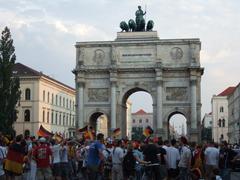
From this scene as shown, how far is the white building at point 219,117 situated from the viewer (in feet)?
401

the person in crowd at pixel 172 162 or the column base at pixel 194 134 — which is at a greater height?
the column base at pixel 194 134

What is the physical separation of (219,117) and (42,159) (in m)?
109

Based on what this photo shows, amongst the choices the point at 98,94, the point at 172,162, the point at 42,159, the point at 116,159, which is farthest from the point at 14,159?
the point at 98,94

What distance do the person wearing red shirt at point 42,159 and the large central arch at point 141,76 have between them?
36.9m

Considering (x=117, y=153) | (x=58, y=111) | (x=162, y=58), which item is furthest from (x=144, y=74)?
(x=117, y=153)

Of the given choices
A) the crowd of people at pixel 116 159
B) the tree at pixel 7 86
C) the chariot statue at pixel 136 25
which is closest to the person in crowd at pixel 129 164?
the crowd of people at pixel 116 159

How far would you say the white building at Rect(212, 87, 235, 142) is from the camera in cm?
12231

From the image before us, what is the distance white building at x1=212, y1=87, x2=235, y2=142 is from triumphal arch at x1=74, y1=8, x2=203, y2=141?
68492 mm

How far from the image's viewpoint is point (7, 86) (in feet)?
172

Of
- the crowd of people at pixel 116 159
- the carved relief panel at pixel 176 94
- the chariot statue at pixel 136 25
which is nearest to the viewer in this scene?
the crowd of people at pixel 116 159

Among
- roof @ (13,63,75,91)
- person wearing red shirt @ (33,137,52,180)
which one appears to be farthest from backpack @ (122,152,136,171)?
roof @ (13,63,75,91)

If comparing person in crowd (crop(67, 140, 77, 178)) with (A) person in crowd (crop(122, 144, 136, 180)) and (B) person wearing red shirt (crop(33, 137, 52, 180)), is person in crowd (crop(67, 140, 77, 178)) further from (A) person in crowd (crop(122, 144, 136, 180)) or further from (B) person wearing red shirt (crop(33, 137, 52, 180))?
(A) person in crowd (crop(122, 144, 136, 180))

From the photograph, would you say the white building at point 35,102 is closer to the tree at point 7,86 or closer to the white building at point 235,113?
the tree at point 7,86

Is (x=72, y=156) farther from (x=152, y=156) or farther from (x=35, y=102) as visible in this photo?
(x=35, y=102)
